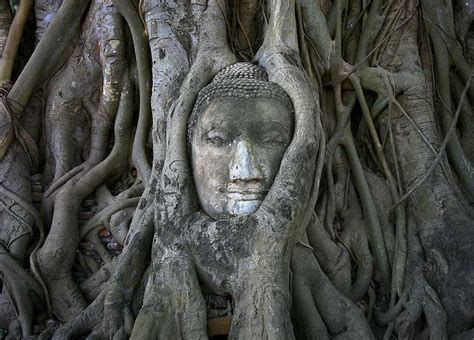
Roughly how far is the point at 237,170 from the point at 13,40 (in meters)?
2.41

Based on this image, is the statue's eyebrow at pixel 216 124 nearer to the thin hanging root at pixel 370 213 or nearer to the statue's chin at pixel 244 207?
the statue's chin at pixel 244 207

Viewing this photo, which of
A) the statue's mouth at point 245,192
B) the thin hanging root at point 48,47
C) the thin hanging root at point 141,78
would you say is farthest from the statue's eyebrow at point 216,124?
the thin hanging root at point 48,47

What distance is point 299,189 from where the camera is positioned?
7.30 ft

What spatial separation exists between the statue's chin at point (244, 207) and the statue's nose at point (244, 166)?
0.10 metres

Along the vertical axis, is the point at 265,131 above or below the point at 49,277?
above

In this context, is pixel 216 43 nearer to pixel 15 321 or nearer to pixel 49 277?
pixel 49 277

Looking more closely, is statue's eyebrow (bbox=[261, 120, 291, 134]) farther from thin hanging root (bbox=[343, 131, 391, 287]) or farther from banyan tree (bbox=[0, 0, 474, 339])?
thin hanging root (bbox=[343, 131, 391, 287])

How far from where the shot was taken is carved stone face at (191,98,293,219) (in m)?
2.25

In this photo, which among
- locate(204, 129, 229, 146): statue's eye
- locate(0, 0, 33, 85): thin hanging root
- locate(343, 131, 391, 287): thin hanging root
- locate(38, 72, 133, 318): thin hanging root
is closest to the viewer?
locate(204, 129, 229, 146): statue's eye

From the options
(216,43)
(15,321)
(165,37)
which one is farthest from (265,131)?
(15,321)

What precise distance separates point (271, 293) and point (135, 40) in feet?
6.73

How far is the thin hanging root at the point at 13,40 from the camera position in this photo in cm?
359

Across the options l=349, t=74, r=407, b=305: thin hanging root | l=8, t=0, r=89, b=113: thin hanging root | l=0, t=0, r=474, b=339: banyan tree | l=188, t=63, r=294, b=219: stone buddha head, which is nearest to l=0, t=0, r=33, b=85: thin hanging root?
l=0, t=0, r=474, b=339: banyan tree

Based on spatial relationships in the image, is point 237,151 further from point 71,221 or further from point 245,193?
point 71,221
